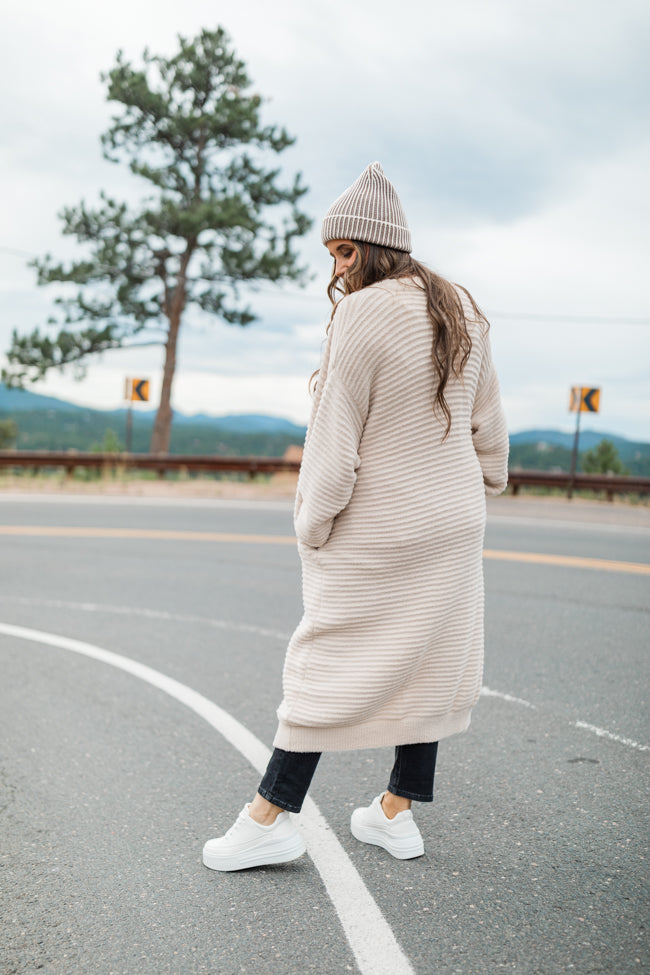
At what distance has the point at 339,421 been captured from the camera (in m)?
2.41

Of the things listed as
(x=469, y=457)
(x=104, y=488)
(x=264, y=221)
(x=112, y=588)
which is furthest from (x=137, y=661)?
(x=264, y=221)

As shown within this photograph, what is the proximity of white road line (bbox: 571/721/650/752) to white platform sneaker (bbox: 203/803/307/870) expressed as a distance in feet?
6.17

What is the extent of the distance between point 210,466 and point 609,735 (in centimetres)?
1764

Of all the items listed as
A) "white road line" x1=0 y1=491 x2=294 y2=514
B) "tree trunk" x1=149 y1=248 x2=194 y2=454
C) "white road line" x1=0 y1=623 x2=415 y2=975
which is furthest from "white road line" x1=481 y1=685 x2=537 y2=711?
"tree trunk" x1=149 y1=248 x2=194 y2=454

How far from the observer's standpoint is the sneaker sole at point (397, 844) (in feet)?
9.31

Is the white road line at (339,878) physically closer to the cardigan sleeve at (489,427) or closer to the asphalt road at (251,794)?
the asphalt road at (251,794)

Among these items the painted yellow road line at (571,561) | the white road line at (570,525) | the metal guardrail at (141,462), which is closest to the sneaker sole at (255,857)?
the painted yellow road line at (571,561)

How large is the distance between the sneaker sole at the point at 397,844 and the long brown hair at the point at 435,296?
53.0 inches

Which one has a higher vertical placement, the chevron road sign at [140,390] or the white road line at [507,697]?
the chevron road sign at [140,390]

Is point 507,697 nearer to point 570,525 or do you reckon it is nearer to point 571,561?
point 571,561

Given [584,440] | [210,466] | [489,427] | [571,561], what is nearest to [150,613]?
[489,427]

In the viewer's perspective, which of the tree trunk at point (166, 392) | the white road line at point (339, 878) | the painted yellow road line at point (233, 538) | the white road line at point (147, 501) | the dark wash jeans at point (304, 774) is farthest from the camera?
the tree trunk at point (166, 392)

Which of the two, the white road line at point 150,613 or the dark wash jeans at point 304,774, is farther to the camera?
the white road line at point 150,613

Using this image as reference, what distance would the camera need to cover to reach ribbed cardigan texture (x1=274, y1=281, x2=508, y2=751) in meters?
2.42
